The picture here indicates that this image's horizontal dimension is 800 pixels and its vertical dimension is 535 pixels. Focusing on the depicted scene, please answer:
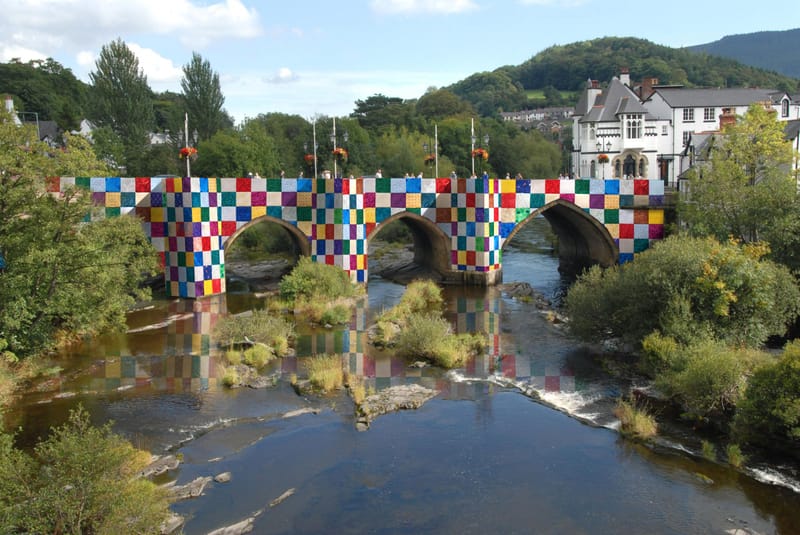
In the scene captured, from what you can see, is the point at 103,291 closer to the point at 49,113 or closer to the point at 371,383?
the point at 371,383

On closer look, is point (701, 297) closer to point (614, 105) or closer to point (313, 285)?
point (313, 285)

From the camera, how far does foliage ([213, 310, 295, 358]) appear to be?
839 inches

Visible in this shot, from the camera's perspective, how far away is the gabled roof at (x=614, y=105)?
54.2 metres

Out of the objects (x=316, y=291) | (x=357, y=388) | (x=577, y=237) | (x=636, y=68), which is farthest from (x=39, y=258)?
(x=636, y=68)

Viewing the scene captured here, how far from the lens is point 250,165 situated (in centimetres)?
4647

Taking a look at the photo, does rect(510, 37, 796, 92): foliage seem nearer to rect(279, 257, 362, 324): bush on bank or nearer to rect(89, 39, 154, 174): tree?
rect(89, 39, 154, 174): tree

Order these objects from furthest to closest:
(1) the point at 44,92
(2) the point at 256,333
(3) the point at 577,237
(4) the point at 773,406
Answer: (1) the point at 44,92 < (3) the point at 577,237 < (2) the point at 256,333 < (4) the point at 773,406

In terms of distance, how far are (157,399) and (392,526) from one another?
26.2 feet

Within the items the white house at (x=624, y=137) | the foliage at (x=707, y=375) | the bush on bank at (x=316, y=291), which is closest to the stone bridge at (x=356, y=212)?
the bush on bank at (x=316, y=291)

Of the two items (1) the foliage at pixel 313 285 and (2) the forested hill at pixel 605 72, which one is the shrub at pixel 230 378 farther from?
(2) the forested hill at pixel 605 72

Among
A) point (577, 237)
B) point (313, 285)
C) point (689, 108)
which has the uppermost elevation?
point (689, 108)

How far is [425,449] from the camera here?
47.3ft

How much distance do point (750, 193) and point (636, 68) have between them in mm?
119539

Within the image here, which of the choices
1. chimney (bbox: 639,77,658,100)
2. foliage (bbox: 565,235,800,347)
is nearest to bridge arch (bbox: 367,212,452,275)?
foliage (bbox: 565,235,800,347)
